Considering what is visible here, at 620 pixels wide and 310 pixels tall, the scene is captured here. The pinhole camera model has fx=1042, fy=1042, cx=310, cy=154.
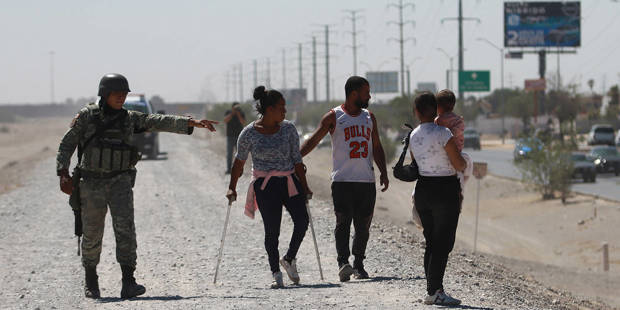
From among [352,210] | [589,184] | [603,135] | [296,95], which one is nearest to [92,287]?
[352,210]

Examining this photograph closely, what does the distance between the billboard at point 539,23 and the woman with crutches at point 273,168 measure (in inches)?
3289

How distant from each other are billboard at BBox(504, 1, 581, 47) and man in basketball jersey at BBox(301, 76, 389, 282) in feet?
273

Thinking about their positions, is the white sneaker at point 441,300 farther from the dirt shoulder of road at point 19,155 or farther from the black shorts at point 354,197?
the dirt shoulder of road at point 19,155

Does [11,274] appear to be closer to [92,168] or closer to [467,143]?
[92,168]

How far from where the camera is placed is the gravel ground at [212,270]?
886 cm

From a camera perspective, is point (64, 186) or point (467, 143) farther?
point (467, 143)

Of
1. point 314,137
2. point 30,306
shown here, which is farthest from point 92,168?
point 314,137

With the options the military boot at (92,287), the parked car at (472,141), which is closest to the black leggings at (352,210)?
the military boot at (92,287)

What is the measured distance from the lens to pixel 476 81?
94375 millimetres

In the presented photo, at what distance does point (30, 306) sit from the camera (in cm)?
919

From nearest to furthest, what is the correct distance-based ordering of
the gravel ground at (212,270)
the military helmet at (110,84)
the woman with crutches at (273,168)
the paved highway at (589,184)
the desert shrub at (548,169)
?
the military helmet at (110,84) → the gravel ground at (212,270) → the woman with crutches at (273,168) → the desert shrub at (548,169) → the paved highway at (589,184)

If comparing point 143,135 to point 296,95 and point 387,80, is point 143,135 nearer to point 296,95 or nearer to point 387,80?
point 387,80

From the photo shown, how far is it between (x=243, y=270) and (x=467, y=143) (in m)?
68.1

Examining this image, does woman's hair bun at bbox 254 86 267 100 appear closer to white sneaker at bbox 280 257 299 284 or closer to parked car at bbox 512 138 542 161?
white sneaker at bbox 280 257 299 284
